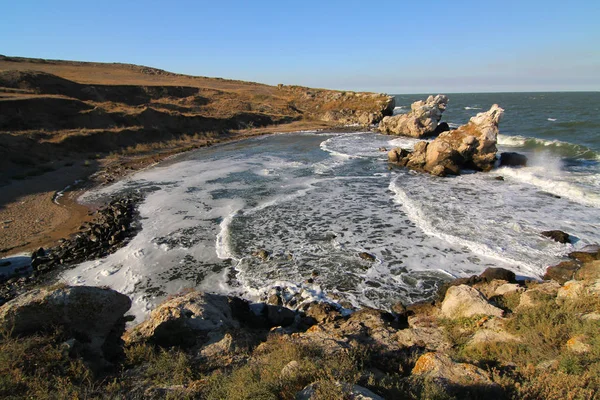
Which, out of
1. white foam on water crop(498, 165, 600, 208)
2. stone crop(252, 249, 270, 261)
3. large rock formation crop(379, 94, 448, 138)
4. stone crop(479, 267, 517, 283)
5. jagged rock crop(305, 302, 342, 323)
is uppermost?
large rock formation crop(379, 94, 448, 138)

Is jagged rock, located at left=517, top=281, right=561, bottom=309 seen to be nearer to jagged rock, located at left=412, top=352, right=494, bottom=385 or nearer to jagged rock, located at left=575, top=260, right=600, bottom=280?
jagged rock, located at left=575, top=260, right=600, bottom=280

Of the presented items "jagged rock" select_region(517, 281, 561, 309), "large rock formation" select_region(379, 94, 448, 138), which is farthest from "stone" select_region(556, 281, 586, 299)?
"large rock formation" select_region(379, 94, 448, 138)

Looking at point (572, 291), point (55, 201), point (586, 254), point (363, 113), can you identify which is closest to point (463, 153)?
point (586, 254)

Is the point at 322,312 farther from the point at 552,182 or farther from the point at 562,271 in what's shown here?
the point at 552,182

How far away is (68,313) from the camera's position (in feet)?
20.4

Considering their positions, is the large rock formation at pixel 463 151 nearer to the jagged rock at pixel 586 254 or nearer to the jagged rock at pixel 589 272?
the jagged rock at pixel 586 254

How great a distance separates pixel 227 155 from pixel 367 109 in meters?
38.1

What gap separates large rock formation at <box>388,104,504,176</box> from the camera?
2577cm

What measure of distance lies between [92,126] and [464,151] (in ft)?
117

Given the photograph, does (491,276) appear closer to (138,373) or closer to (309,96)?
(138,373)

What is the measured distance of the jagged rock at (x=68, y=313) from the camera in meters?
5.71

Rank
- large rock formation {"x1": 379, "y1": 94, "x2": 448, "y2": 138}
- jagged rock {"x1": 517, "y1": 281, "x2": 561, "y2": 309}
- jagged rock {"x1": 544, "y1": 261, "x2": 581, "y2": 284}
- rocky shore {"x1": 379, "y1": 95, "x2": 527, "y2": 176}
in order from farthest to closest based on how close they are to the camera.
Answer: large rock formation {"x1": 379, "y1": 94, "x2": 448, "y2": 138}, rocky shore {"x1": 379, "y1": 95, "x2": 527, "y2": 176}, jagged rock {"x1": 544, "y1": 261, "x2": 581, "y2": 284}, jagged rock {"x1": 517, "y1": 281, "x2": 561, "y2": 309}

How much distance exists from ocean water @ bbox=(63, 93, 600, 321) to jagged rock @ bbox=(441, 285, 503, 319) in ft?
6.35

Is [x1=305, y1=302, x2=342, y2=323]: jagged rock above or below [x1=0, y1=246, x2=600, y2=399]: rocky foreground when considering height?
below
